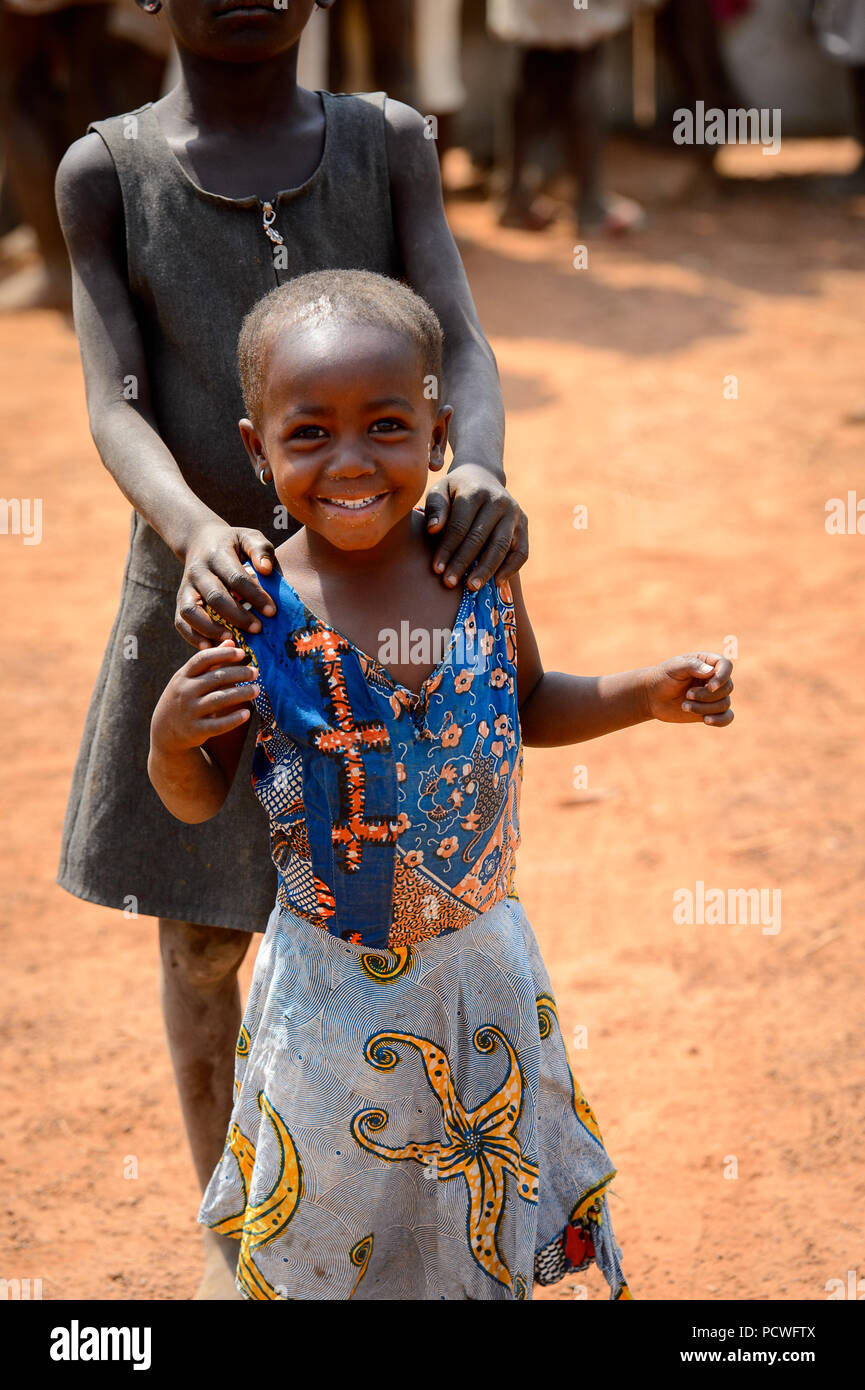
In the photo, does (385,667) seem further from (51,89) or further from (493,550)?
(51,89)

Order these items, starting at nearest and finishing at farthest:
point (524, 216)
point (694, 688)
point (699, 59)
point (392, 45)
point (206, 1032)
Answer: point (694, 688), point (206, 1032), point (392, 45), point (524, 216), point (699, 59)

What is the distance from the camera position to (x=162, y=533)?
1.74 meters

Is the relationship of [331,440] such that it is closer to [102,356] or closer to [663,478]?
[102,356]

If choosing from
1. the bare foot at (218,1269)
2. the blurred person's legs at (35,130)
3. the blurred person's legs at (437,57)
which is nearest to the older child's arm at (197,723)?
the bare foot at (218,1269)

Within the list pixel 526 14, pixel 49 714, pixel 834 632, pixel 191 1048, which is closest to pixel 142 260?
pixel 191 1048

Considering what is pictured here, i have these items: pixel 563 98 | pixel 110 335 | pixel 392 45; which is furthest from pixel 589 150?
pixel 110 335

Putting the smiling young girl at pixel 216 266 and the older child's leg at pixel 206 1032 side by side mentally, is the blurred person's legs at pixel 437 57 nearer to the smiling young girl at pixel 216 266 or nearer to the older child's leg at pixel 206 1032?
the smiling young girl at pixel 216 266

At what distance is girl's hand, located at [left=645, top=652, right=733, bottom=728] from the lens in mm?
1731

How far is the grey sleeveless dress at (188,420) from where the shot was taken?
1924 millimetres

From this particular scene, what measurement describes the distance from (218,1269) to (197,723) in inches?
45.2

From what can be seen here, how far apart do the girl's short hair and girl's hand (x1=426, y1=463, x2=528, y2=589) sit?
141 mm

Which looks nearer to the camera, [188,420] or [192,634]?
[192,634]

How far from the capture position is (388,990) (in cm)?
174
